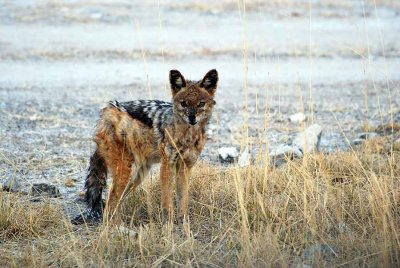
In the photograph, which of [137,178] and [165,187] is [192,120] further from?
[137,178]

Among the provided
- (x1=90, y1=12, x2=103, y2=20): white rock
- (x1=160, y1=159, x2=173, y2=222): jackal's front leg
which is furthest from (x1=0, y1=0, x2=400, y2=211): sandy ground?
(x1=160, y1=159, x2=173, y2=222): jackal's front leg

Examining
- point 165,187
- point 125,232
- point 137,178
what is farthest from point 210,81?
point 125,232

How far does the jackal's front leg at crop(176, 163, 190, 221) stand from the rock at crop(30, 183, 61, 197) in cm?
132

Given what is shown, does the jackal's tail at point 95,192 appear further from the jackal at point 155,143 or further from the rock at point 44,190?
the rock at point 44,190

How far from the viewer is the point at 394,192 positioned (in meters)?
6.44

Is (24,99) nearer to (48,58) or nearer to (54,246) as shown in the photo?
(48,58)

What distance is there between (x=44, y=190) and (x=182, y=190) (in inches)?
57.4

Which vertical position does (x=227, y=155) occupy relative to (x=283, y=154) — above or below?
below

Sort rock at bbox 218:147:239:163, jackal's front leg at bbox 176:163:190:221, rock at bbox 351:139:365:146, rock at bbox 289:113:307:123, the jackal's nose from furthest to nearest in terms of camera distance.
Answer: rock at bbox 289:113:307:123 → rock at bbox 351:139:365:146 → rock at bbox 218:147:239:163 → jackal's front leg at bbox 176:163:190:221 → the jackal's nose

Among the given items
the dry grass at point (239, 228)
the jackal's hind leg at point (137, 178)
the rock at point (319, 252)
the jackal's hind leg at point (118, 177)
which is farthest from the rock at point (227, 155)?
the rock at point (319, 252)

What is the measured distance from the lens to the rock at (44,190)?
711cm

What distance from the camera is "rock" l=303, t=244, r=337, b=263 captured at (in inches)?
213

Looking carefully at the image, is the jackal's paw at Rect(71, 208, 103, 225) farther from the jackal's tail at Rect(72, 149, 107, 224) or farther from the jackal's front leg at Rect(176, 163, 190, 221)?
the jackal's front leg at Rect(176, 163, 190, 221)

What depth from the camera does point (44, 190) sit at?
23.5 ft
